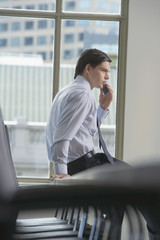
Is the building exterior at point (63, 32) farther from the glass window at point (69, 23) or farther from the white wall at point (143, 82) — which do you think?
the white wall at point (143, 82)

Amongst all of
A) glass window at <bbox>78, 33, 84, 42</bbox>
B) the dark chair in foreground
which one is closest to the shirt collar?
glass window at <bbox>78, 33, 84, 42</bbox>

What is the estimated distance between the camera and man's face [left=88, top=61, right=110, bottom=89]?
3.44 meters

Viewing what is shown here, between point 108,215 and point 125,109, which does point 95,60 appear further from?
point 108,215

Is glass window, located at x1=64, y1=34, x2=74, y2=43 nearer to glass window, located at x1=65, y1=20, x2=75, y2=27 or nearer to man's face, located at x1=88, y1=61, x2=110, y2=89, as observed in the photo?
glass window, located at x1=65, y1=20, x2=75, y2=27

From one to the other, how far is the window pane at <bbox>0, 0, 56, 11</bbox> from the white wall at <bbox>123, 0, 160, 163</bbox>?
2.85 ft

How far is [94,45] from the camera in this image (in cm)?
542

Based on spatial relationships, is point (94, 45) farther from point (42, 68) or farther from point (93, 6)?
point (42, 68)

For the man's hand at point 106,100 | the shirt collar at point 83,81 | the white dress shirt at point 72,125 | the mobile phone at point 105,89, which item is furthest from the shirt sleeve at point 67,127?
the mobile phone at point 105,89

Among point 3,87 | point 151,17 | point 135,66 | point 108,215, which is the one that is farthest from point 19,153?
point 108,215

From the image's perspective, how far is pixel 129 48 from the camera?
5211mm

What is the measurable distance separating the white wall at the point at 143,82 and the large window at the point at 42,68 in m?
0.10

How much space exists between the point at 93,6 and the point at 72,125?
263 cm

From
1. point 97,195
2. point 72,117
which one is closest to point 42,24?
point 72,117

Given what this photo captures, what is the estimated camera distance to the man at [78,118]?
3102mm
